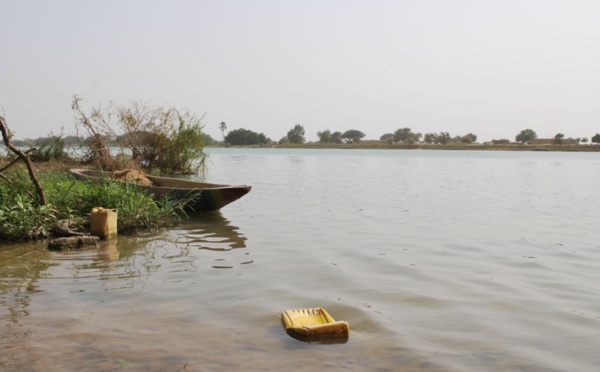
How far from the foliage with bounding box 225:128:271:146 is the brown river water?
110 m

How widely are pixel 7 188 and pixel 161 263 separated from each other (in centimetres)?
313

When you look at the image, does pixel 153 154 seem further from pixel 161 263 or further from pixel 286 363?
pixel 286 363

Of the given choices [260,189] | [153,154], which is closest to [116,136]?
[153,154]

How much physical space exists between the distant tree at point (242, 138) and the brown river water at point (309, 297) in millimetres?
110561

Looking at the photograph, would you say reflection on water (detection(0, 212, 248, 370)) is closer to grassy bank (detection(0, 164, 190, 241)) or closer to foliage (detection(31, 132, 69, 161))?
grassy bank (detection(0, 164, 190, 241))

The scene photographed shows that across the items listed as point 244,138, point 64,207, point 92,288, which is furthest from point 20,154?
point 244,138

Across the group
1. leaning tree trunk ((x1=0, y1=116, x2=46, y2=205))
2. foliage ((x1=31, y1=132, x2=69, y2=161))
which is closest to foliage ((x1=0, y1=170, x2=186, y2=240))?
leaning tree trunk ((x1=0, y1=116, x2=46, y2=205))

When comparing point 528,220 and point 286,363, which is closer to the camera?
Result: point 286,363

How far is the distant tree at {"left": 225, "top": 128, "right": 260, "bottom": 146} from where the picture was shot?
120m

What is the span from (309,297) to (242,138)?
4611 inches

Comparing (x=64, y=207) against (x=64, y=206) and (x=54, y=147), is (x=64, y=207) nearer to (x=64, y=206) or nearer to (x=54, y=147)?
(x=64, y=206)

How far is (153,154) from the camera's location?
2223 cm

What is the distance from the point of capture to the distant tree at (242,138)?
395 feet

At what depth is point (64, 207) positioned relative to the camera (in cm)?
854
